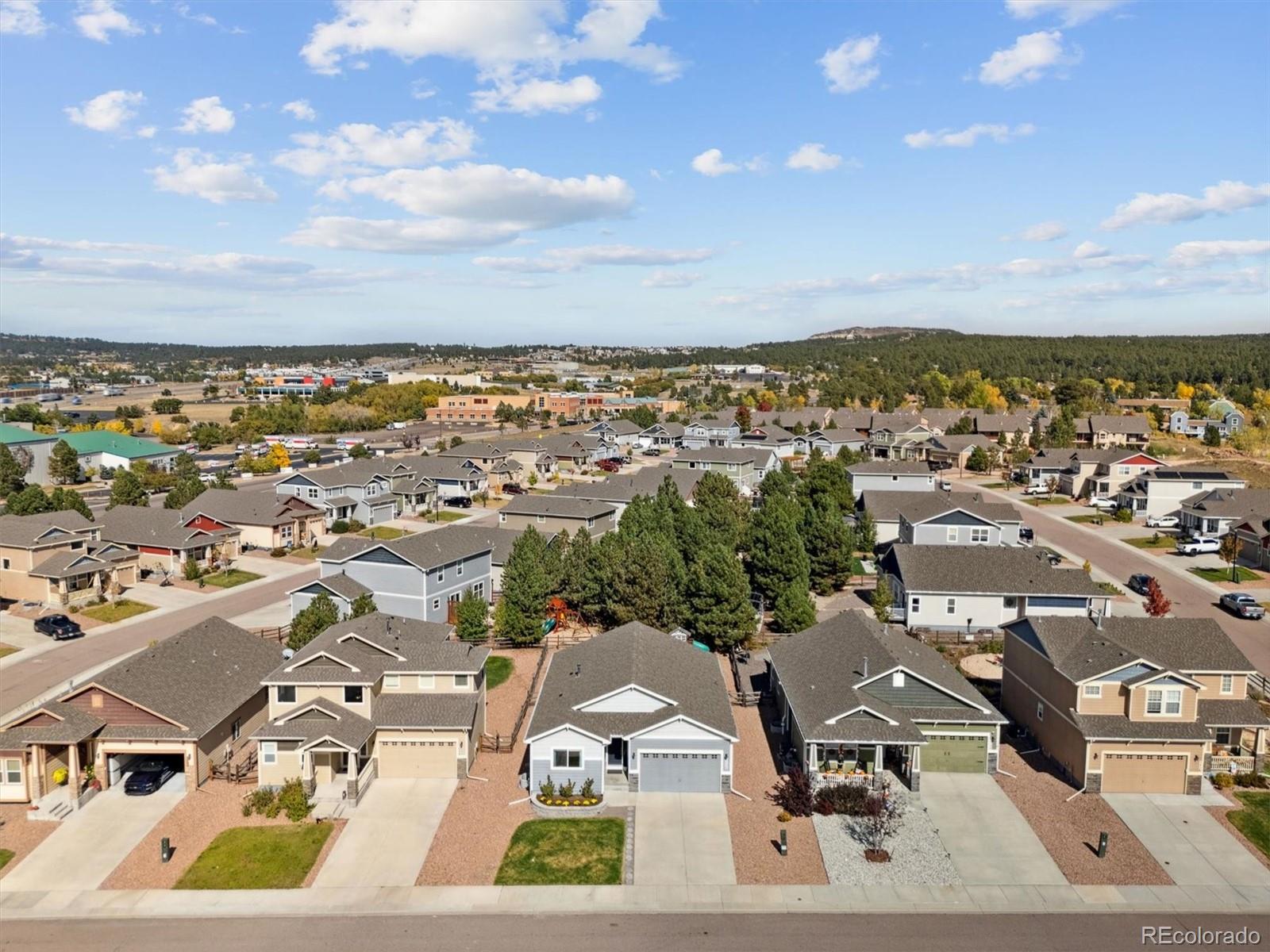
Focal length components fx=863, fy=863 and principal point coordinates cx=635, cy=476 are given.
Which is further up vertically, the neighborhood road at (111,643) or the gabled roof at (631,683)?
the gabled roof at (631,683)

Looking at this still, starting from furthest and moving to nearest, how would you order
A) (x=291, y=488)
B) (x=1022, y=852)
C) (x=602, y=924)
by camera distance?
(x=291, y=488), (x=1022, y=852), (x=602, y=924)

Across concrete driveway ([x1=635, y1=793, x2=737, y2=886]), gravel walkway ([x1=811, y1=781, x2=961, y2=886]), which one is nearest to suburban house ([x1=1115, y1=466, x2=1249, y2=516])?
gravel walkway ([x1=811, y1=781, x2=961, y2=886])

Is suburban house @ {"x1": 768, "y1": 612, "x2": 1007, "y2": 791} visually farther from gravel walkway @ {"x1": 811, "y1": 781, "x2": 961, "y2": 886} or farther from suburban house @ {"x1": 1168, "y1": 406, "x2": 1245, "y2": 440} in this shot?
suburban house @ {"x1": 1168, "y1": 406, "x2": 1245, "y2": 440}

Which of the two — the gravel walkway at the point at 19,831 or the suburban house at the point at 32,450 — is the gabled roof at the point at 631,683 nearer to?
the gravel walkway at the point at 19,831

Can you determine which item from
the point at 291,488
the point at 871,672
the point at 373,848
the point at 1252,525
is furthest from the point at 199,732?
the point at 1252,525

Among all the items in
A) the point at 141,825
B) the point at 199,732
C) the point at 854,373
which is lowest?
the point at 141,825

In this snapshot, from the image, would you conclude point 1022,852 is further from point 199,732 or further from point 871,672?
point 199,732

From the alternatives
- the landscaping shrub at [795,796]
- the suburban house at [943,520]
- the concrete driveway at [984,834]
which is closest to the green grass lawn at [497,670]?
the landscaping shrub at [795,796]
